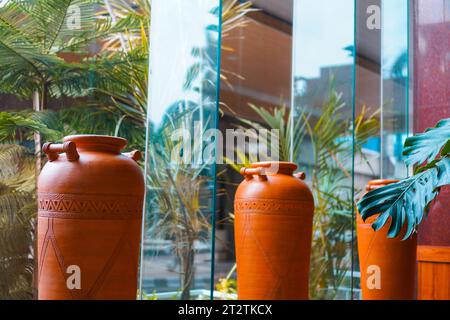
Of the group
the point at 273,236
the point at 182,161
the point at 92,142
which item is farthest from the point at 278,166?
the point at 92,142

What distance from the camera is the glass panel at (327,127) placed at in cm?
389

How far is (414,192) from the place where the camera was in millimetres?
2420

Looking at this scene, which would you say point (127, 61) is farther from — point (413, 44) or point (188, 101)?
point (413, 44)

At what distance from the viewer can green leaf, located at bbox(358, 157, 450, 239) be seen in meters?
2.33

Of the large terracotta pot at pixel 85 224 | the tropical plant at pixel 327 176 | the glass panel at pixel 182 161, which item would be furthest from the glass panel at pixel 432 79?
the large terracotta pot at pixel 85 224

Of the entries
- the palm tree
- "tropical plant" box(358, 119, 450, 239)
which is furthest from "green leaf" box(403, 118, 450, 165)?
the palm tree

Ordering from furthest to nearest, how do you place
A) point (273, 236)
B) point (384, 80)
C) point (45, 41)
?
point (384, 80) → point (45, 41) → point (273, 236)

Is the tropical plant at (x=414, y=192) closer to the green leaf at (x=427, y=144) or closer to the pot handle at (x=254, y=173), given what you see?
the green leaf at (x=427, y=144)

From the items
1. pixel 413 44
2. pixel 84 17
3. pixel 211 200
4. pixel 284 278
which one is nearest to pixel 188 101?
pixel 211 200

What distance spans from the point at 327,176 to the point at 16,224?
6.50 ft

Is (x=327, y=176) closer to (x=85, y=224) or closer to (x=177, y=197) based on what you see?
(x=177, y=197)

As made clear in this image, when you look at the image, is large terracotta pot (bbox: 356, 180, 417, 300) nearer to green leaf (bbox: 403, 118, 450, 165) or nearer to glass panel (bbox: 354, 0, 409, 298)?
glass panel (bbox: 354, 0, 409, 298)

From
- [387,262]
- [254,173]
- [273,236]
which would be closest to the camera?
[273,236]

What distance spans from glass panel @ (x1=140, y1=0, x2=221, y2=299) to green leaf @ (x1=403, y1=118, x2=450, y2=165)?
84 centimetres
